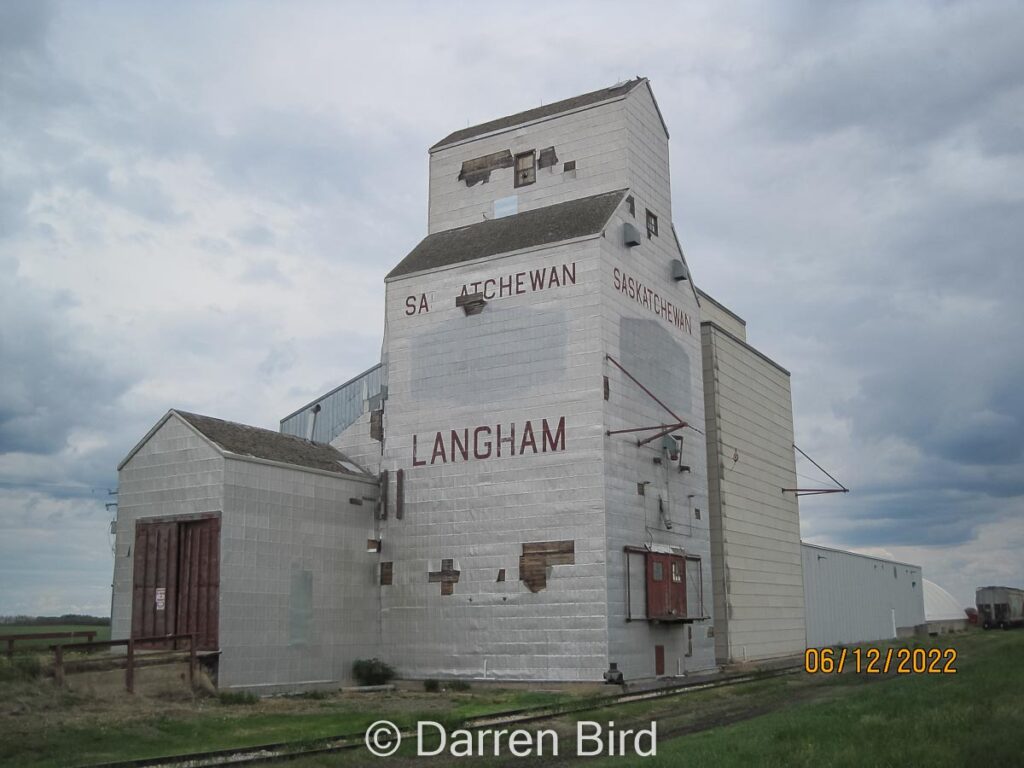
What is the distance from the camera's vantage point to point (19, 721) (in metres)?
20.2

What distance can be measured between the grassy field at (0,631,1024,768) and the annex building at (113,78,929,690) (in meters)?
3.25

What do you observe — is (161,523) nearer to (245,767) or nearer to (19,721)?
(19,721)

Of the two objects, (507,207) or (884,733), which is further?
(507,207)

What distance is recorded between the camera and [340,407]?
46.7m

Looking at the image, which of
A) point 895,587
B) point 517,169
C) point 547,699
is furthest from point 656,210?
point 895,587

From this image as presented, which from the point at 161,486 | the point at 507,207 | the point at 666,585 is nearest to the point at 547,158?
the point at 507,207

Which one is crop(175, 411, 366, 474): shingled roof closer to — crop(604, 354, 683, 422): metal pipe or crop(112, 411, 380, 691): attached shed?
crop(112, 411, 380, 691): attached shed

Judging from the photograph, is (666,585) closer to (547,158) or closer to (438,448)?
(438,448)

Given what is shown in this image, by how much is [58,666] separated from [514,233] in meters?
21.3

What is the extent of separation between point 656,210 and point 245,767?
2907 centimetres

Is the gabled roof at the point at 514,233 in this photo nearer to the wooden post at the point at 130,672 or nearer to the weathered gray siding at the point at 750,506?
the weathered gray siding at the point at 750,506

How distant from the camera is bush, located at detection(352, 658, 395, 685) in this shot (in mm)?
34312

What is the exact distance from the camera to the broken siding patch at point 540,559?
1291 inches

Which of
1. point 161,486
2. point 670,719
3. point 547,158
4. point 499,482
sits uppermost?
point 547,158
